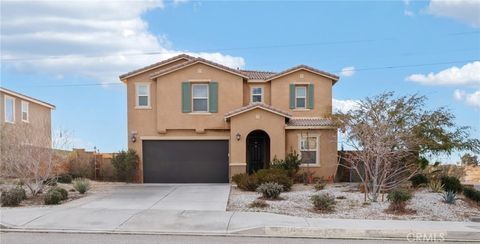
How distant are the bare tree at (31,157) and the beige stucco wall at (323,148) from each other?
11160mm

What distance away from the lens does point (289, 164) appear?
24.2 metres

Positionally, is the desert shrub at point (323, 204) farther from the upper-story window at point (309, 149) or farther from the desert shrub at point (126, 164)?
the desert shrub at point (126, 164)

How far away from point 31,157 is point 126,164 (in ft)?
26.9

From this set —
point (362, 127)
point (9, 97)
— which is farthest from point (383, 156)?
point (9, 97)

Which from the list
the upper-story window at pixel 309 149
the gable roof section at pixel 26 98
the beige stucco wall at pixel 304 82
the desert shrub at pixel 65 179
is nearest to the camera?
the desert shrub at pixel 65 179

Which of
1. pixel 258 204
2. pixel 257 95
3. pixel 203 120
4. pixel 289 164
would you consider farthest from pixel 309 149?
pixel 258 204

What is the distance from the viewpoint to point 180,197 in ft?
60.8

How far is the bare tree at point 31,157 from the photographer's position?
699 inches

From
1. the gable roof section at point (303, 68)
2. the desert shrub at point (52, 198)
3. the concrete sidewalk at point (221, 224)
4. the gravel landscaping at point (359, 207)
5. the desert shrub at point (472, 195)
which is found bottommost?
the desert shrub at point (472, 195)

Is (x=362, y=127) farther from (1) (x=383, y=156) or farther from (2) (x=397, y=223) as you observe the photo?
(2) (x=397, y=223)

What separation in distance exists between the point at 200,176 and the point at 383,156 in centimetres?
1134

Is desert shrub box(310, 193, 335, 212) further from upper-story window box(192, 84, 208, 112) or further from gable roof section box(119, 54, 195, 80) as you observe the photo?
gable roof section box(119, 54, 195, 80)

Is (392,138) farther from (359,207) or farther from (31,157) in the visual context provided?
(31,157)

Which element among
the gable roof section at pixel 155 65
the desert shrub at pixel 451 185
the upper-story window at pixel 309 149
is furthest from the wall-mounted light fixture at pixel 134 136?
the desert shrub at pixel 451 185
